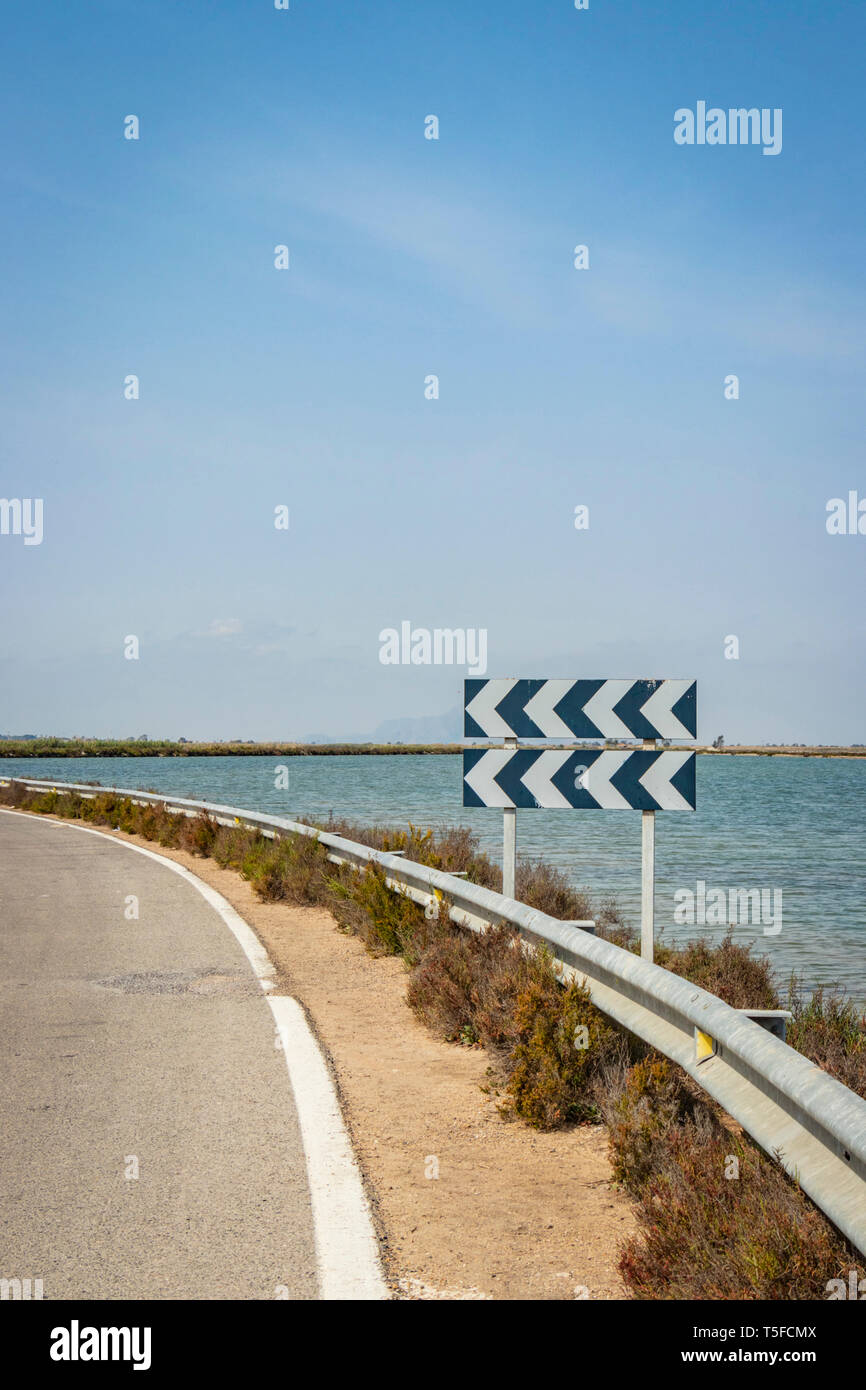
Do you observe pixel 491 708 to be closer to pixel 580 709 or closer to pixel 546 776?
pixel 546 776

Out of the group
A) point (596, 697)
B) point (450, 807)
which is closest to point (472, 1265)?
point (596, 697)

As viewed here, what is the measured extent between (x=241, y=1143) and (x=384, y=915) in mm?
5432

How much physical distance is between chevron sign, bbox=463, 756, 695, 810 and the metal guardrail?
0.94 m

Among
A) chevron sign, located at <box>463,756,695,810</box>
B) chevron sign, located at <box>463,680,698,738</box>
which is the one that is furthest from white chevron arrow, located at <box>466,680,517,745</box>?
chevron sign, located at <box>463,756,695,810</box>

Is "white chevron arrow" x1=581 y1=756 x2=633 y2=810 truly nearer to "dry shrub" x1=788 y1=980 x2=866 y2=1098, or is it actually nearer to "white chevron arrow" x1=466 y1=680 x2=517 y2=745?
"white chevron arrow" x1=466 y1=680 x2=517 y2=745

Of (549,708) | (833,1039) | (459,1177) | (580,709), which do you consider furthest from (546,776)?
(459,1177)

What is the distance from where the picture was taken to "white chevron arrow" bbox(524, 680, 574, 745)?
8555 millimetres

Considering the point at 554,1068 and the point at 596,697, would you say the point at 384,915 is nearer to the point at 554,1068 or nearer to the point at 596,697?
the point at 596,697

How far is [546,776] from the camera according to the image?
28.4 feet

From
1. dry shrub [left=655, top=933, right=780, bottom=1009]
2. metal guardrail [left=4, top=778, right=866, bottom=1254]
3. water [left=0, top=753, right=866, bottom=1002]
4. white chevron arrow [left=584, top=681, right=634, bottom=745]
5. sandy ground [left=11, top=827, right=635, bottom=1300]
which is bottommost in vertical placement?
A: water [left=0, top=753, right=866, bottom=1002]

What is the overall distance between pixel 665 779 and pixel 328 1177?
3918mm

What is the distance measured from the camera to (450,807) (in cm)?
3919

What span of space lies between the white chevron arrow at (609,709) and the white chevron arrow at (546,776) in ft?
1.13

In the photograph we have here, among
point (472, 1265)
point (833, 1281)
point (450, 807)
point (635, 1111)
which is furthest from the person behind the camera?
point (450, 807)
